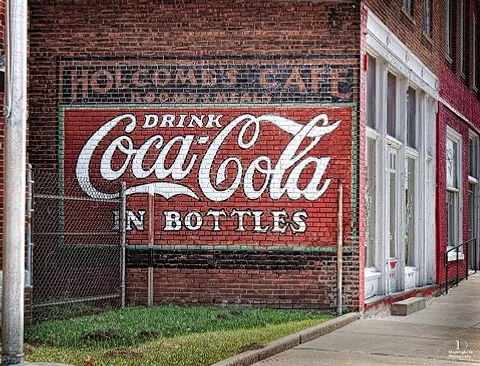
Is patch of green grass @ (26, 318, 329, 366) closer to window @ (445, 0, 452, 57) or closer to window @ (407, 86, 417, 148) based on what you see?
window @ (407, 86, 417, 148)

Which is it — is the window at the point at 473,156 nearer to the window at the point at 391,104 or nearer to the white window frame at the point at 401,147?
the white window frame at the point at 401,147

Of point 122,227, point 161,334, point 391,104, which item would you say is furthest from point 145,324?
point 391,104

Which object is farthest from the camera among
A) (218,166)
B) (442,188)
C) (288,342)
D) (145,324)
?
(442,188)

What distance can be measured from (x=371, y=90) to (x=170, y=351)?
29.6 ft

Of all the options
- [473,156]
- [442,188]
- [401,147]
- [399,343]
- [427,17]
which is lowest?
[399,343]

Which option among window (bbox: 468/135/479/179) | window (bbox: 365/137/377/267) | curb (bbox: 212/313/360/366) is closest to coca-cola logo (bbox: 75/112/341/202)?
curb (bbox: 212/313/360/366)

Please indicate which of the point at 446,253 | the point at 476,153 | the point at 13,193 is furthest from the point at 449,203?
the point at 13,193

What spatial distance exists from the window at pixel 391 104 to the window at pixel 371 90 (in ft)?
4.81

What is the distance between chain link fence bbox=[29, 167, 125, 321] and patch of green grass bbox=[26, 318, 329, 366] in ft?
13.8

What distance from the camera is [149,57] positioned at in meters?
16.8

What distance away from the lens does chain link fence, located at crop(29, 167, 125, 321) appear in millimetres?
16641

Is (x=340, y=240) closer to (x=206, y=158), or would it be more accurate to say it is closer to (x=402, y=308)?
(x=402, y=308)

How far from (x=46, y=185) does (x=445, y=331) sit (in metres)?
6.90

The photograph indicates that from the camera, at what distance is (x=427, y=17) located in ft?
77.9
